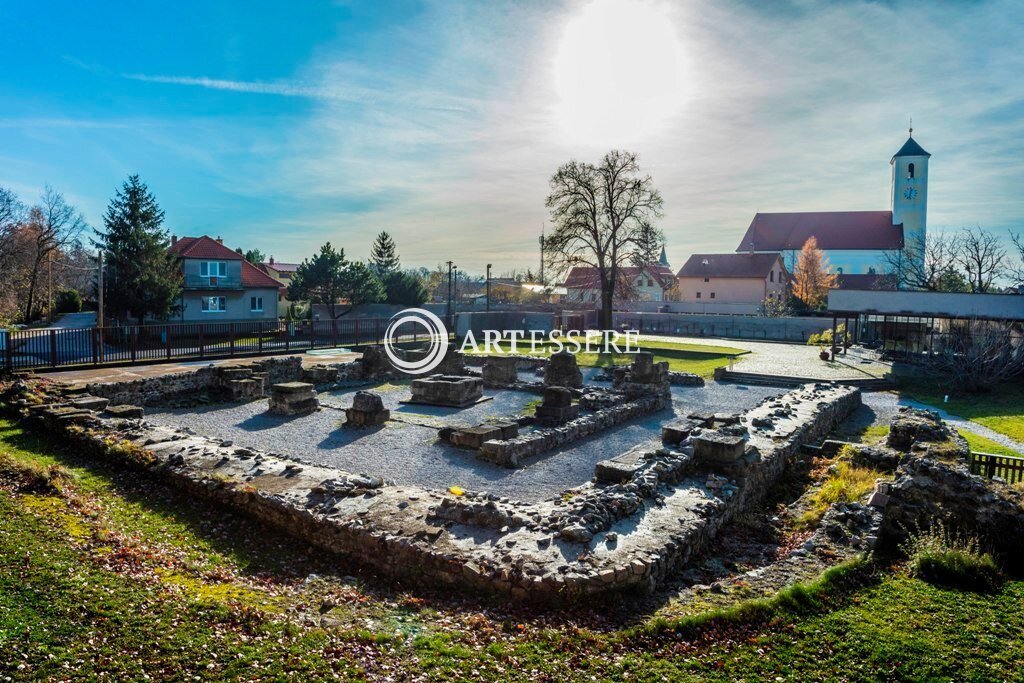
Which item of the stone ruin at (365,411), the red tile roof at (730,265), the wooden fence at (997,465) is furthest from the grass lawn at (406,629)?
the red tile roof at (730,265)

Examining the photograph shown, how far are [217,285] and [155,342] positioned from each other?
18.2 metres

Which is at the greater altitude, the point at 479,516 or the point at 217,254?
the point at 217,254

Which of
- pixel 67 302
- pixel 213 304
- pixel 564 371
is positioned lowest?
pixel 564 371

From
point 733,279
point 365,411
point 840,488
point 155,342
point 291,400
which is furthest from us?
point 733,279

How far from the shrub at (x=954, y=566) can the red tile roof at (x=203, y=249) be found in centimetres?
3985

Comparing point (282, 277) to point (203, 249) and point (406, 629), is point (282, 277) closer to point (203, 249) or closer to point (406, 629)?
point (203, 249)

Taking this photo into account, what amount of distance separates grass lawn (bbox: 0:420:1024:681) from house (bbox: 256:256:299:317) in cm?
3779

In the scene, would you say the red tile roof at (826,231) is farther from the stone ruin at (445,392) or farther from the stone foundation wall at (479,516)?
the stone foundation wall at (479,516)

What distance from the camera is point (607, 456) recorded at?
12.9 m

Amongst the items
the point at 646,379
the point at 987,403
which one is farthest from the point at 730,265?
the point at 646,379

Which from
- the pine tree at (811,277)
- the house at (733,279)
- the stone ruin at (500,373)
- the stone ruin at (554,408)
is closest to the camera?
the stone ruin at (554,408)

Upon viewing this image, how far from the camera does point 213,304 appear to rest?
3838 centimetres

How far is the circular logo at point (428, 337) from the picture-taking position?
924 inches

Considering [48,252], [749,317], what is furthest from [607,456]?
[48,252]
